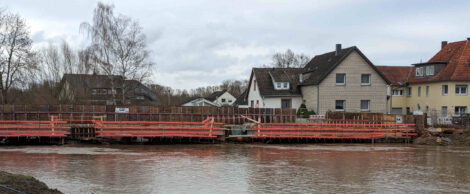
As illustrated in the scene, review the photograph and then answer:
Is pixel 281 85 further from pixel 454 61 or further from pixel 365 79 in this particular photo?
pixel 454 61

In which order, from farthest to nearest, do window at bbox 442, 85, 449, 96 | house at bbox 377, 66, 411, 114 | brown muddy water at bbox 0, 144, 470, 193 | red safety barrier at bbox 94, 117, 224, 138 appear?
house at bbox 377, 66, 411, 114
window at bbox 442, 85, 449, 96
red safety barrier at bbox 94, 117, 224, 138
brown muddy water at bbox 0, 144, 470, 193

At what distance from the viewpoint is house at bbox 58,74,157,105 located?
4034cm

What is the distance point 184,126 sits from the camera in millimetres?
28641

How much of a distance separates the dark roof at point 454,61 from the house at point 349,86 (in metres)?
6.43

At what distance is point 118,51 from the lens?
39.1 meters

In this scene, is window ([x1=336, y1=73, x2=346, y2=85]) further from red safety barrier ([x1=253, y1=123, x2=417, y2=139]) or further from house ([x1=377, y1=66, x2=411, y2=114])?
red safety barrier ([x1=253, y1=123, x2=417, y2=139])

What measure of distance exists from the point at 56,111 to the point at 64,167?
13.4 meters

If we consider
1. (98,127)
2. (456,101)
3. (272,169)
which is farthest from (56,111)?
(456,101)

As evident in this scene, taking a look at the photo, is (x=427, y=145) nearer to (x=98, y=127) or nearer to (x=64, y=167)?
(x=98, y=127)

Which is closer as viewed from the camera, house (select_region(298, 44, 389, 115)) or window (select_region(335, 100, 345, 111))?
house (select_region(298, 44, 389, 115))

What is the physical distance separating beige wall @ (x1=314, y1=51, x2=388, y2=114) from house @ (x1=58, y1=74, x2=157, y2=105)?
17112mm

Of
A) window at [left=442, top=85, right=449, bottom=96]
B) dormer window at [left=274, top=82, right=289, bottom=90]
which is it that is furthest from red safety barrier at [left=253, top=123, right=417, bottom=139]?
dormer window at [left=274, top=82, right=289, bottom=90]

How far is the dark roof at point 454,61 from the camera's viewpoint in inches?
1714

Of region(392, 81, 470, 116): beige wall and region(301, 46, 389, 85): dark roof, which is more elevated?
region(301, 46, 389, 85): dark roof
